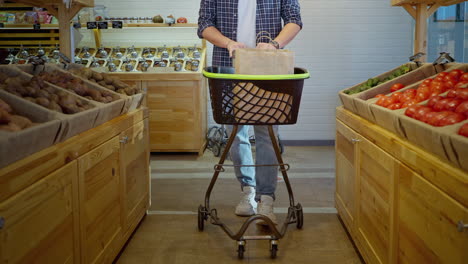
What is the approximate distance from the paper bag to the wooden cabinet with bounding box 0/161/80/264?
0.92 m

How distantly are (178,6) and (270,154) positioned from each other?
156 inches

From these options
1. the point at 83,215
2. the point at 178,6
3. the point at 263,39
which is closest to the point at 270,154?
the point at 263,39

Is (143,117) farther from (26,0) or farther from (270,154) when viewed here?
(26,0)

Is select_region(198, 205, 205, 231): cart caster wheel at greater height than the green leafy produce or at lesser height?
lesser

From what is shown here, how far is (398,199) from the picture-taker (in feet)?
7.06

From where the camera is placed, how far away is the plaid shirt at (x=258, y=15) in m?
3.52

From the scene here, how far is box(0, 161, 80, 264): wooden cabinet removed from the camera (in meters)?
1.57

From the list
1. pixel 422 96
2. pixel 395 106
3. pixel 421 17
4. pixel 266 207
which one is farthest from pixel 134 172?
pixel 421 17

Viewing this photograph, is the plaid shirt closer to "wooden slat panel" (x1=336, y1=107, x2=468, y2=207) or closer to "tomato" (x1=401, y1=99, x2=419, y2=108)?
"wooden slat panel" (x1=336, y1=107, x2=468, y2=207)

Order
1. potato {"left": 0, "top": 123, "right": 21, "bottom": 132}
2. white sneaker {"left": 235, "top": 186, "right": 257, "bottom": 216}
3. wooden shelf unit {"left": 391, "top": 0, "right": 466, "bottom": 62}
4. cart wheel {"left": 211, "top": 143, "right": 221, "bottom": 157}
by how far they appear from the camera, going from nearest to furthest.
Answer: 1. potato {"left": 0, "top": 123, "right": 21, "bottom": 132}
2. white sneaker {"left": 235, "top": 186, "right": 257, "bottom": 216}
3. wooden shelf unit {"left": 391, "top": 0, "right": 466, "bottom": 62}
4. cart wheel {"left": 211, "top": 143, "right": 221, "bottom": 157}

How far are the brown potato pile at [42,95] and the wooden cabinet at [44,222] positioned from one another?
0.35 meters

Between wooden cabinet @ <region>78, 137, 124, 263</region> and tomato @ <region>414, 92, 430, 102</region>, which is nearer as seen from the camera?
wooden cabinet @ <region>78, 137, 124, 263</region>

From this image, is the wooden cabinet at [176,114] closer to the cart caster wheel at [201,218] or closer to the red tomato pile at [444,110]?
the cart caster wheel at [201,218]

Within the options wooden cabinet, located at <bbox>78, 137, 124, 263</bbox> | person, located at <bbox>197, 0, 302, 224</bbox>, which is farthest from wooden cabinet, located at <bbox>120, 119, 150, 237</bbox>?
person, located at <bbox>197, 0, 302, 224</bbox>
